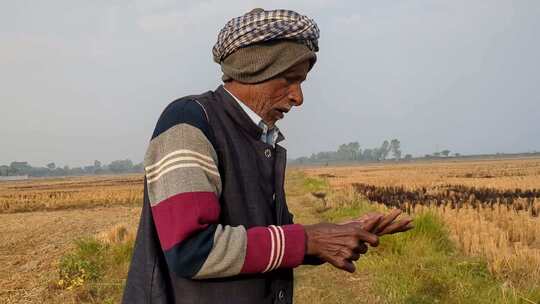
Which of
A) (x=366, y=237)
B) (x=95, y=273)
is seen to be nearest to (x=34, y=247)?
(x=95, y=273)

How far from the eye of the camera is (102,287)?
6.38 metres

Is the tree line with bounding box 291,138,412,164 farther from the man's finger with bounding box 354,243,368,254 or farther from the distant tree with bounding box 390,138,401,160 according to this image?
the man's finger with bounding box 354,243,368,254

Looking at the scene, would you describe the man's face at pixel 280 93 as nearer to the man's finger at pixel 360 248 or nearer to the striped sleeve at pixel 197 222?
the striped sleeve at pixel 197 222

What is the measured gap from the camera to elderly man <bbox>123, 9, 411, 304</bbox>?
3.96ft

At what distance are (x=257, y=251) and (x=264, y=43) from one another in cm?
59

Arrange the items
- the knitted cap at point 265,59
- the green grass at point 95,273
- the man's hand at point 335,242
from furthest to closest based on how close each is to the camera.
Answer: the green grass at point 95,273, the knitted cap at point 265,59, the man's hand at point 335,242

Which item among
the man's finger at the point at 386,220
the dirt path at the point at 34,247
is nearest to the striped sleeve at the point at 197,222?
the man's finger at the point at 386,220

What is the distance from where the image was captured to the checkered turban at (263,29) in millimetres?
1396

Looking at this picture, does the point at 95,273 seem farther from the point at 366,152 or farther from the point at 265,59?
the point at 366,152

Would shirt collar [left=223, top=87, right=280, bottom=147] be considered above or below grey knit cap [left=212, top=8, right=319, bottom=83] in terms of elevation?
below

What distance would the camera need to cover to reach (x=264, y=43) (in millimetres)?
1415

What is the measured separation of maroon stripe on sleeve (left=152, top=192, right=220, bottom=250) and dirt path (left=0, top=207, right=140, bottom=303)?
5896mm

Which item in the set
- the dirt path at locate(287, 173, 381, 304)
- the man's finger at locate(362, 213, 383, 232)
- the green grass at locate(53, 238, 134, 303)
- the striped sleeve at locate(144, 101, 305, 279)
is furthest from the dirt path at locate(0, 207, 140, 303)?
the man's finger at locate(362, 213, 383, 232)

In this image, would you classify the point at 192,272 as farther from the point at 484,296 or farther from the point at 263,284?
the point at 484,296
